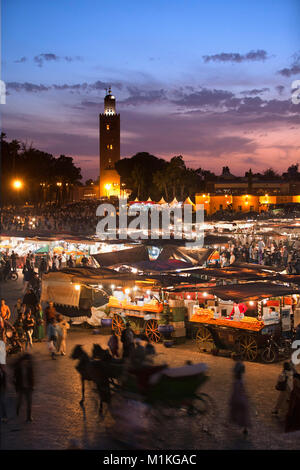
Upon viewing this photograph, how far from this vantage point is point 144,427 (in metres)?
7.26

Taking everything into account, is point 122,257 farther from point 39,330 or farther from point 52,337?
point 52,337

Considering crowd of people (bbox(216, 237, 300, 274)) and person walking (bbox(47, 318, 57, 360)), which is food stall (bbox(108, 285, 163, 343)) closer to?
person walking (bbox(47, 318, 57, 360))

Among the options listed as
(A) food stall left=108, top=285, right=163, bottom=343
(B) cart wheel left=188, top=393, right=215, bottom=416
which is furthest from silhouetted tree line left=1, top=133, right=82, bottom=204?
(B) cart wheel left=188, top=393, right=215, bottom=416

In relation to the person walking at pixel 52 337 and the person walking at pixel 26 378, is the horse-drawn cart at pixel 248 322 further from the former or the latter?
the person walking at pixel 26 378

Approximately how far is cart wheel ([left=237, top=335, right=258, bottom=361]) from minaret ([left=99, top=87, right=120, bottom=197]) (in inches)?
4510

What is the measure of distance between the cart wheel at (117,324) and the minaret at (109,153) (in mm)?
112160

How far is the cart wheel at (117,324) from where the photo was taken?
12977 millimetres

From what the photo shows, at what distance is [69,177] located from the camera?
118 m

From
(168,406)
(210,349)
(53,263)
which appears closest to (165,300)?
(210,349)

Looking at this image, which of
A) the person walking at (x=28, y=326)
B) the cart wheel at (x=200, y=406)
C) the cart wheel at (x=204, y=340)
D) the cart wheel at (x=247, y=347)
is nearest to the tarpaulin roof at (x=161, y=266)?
the cart wheel at (x=204, y=340)

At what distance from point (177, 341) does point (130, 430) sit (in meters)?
5.21

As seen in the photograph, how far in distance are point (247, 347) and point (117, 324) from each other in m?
3.70

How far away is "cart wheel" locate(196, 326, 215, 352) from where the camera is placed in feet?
38.5

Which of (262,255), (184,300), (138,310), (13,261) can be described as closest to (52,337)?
(138,310)
